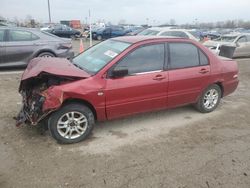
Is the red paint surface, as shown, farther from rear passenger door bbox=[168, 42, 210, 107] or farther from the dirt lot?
the dirt lot

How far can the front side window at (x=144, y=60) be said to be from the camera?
15.0 feet

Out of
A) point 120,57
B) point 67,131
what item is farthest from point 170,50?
point 67,131

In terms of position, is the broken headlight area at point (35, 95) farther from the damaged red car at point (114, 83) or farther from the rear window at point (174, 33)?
the rear window at point (174, 33)

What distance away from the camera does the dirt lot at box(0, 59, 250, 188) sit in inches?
135

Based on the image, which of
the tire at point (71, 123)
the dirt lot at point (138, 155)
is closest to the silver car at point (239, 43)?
the dirt lot at point (138, 155)

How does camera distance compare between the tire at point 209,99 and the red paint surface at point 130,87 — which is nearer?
the red paint surface at point 130,87

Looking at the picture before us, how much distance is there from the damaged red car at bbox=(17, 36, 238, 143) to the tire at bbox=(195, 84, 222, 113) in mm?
27

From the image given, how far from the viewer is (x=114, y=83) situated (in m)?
4.40

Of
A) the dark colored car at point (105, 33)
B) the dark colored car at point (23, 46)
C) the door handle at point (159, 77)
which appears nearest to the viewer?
the door handle at point (159, 77)

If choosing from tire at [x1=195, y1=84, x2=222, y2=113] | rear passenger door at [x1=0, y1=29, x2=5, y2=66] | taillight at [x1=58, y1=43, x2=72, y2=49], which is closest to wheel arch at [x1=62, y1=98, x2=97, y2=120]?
tire at [x1=195, y1=84, x2=222, y2=113]

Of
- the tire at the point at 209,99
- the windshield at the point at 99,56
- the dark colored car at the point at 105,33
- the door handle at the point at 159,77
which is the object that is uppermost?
the windshield at the point at 99,56

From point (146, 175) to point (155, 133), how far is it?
132cm

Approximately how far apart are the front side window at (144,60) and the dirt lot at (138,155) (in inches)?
41.8

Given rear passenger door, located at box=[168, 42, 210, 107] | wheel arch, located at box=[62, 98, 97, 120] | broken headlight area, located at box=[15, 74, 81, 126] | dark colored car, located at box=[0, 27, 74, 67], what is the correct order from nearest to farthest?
broken headlight area, located at box=[15, 74, 81, 126]
wheel arch, located at box=[62, 98, 97, 120]
rear passenger door, located at box=[168, 42, 210, 107]
dark colored car, located at box=[0, 27, 74, 67]
